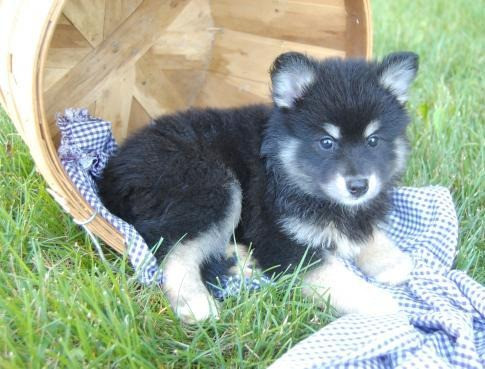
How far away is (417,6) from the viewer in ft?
26.2

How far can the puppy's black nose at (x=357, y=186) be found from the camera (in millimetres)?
2719

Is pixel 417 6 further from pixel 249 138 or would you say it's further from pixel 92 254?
pixel 92 254

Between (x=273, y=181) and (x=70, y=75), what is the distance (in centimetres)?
163

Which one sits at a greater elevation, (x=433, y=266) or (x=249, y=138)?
(x=249, y=138)

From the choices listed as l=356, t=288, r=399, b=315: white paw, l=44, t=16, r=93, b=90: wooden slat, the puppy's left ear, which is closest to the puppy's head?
the puppy's left ear

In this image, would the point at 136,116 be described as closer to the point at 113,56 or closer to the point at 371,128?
the point at 113,56

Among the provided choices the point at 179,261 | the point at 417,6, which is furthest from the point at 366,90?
the point at 417,6

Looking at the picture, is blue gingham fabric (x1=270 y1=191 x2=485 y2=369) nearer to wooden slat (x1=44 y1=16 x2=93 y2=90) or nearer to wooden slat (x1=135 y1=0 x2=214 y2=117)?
wooden slat (x1=135 y1=0 x2=214 y2=117)

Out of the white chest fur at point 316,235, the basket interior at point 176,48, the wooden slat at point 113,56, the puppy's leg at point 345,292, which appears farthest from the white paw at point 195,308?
the wooden slat at point 113,56

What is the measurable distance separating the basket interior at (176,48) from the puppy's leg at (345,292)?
161 centimetres

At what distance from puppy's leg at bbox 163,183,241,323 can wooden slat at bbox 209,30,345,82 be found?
1.44m

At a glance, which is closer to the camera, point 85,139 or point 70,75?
point 85,139

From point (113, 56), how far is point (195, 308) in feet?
6.85

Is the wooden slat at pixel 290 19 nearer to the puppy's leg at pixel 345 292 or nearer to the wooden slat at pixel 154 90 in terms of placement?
the wooden slat at pixel 154 90
